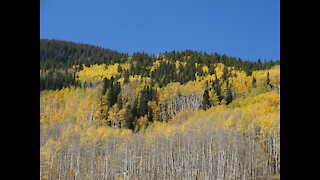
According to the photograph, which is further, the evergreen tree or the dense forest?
the evergreen tree

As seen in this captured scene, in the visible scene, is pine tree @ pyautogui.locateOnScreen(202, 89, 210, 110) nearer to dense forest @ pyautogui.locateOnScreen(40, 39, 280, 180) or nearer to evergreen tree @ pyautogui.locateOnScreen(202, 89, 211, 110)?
evergreen tree @ pyautogui.locateOnScreen(202, 89, 211, 110)

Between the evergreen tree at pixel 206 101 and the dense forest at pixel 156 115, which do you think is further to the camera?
the evergreen tree at pixel 206 101

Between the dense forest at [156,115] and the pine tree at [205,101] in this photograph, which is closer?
the dense forest at [156,115]

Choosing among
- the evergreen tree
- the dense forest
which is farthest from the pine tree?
the dense forest

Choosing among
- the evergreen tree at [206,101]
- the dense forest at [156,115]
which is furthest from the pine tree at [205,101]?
the dense forest at [156,115]

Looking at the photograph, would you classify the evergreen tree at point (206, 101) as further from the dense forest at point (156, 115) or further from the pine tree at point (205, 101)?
the dense forest at point (156, 115)

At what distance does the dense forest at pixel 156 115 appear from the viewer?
110ft

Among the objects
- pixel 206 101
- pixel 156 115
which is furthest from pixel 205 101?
pixel 156 115

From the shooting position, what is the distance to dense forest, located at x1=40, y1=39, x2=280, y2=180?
3353cm

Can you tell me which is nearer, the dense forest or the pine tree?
the dense forest
